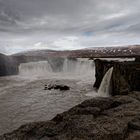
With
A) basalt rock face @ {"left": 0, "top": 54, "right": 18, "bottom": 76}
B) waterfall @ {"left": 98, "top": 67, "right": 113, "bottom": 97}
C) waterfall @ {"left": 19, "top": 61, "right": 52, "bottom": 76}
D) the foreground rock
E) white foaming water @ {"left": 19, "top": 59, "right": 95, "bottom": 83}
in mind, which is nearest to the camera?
the foreground rock

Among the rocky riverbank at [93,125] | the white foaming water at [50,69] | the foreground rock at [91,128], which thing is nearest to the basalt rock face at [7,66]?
the white foaming water at [50,69]

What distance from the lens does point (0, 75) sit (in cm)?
6075

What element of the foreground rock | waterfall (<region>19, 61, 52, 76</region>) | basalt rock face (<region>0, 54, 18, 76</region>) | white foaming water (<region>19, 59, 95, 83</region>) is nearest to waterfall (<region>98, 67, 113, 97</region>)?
the foreground rock

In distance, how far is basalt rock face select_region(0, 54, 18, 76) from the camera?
62.5 m

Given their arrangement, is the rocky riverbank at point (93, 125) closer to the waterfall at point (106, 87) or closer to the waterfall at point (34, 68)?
the waterfall at point (106, 87)

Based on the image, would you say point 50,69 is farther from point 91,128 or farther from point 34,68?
point 91,128

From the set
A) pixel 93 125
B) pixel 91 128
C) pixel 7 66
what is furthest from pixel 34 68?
pixel 91 128

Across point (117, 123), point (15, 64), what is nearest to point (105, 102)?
point (117, 123)

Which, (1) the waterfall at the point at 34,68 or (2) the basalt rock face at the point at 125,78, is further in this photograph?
(1) the waterfall at the point at 34,68

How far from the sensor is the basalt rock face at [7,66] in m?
62.5

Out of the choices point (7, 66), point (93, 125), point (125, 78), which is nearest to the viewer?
point (93, 125)

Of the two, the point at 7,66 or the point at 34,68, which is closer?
the point at 7,66

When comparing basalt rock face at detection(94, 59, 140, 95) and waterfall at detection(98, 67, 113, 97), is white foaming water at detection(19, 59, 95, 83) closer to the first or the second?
waterfall at detection(98, 67, 113, 97)

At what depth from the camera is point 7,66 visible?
212ft
